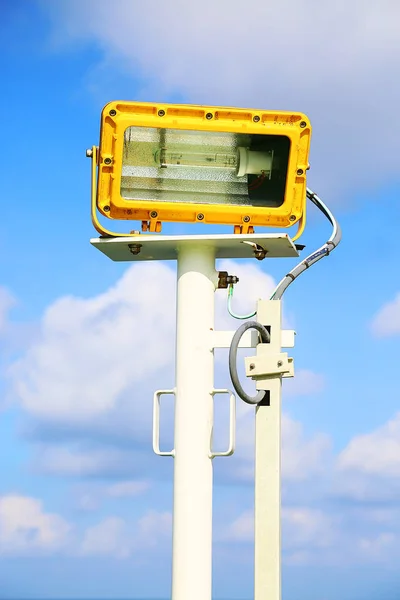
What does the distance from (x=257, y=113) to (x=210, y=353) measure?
199 cm

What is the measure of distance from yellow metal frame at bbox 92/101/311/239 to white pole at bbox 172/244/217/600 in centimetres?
35

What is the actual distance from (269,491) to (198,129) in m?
2.97

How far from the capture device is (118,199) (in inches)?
376

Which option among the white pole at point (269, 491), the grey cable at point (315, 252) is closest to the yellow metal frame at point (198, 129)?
the grey cable at point (315, 252)

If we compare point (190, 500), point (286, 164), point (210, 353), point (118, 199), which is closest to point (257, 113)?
point (286, 164)

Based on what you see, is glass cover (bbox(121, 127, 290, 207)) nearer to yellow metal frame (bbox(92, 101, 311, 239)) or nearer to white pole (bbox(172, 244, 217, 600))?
yellow metal frame (bbox(92, 101, 311, 239))

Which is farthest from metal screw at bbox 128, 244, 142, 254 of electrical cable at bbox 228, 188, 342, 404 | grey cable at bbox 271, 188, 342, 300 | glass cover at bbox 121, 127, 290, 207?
grey cable at bbox 271, 188, 342, 300

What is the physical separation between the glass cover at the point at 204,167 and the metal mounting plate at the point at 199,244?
357mm

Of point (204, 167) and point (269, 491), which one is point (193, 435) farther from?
point (204, 167)

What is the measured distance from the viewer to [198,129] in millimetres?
9422

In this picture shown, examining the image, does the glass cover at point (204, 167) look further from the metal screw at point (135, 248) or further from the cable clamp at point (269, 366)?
the cable clamp at point (269, 366)

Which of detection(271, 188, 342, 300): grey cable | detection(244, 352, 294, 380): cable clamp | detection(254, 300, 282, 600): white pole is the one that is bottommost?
detection(254, 300, 282, 600): white pole

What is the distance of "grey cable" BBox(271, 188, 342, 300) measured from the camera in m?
9.21

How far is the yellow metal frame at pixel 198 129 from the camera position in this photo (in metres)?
9.40
